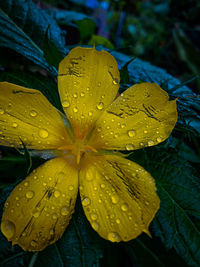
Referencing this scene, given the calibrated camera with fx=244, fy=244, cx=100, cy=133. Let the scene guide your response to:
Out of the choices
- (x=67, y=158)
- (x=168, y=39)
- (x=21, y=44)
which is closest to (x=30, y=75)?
(x=21, y=44)

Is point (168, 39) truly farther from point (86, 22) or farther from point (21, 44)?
point (21, 44)

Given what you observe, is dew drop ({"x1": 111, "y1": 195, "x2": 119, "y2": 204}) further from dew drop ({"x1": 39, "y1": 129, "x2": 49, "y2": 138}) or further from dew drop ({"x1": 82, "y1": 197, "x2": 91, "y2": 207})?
dew drop ({"x1": 39, "y1": 129, "x2": 49, "y2": 138})

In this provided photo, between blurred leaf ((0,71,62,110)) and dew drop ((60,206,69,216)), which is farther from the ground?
blurred leaf ((0,71,62,110))

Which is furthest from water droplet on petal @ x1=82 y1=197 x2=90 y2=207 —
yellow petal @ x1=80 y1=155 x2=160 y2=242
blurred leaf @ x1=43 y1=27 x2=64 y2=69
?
blurred leaf @ x1=43 y1=27 x2=64 y2=69

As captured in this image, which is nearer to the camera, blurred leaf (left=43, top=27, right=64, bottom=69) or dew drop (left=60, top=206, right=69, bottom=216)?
dew drop (left=60, top=206, right=69, bottom=216)

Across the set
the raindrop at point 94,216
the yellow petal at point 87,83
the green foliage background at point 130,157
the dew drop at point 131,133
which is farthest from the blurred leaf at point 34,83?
the raindrop at point 94,216

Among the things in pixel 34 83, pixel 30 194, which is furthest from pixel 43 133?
pixel 34 83

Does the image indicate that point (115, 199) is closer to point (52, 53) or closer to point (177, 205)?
point (177, 205)
